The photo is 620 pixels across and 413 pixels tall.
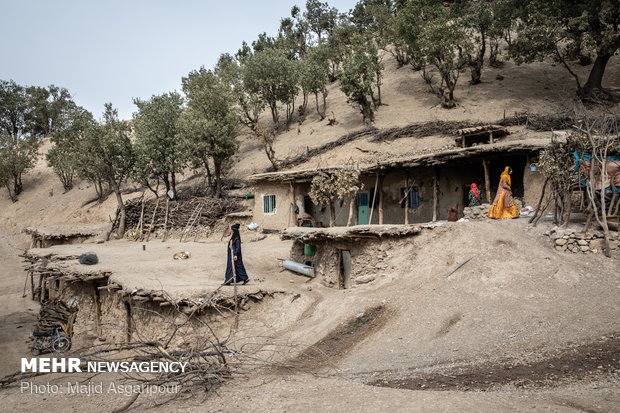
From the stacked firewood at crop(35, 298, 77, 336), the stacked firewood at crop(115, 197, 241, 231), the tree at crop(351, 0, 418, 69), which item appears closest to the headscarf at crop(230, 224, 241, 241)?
the stacked firewood at crop(35, 298, 77, 336)

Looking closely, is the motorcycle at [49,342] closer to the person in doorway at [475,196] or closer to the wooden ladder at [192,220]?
the wooden ladder at [192,220]

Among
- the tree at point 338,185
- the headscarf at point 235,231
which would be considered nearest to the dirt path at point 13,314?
the headscarf at point 235,231

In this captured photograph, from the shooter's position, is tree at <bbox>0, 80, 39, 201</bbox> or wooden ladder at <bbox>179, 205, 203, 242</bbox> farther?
tree at <bbox>0, 80, 39, 201</bbox>

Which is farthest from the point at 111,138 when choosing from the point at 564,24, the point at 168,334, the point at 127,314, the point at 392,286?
the point at 564,24

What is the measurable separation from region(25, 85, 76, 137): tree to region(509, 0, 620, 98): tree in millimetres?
48711

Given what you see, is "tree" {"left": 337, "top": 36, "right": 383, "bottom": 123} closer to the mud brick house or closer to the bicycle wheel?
the mud brick house

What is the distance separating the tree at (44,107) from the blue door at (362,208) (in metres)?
45.2

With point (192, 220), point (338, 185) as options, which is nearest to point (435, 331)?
point (338, 185)

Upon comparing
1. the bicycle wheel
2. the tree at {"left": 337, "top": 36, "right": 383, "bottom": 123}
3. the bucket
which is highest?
the tree at {"left": 337, "top": 36, "right": 383, "bottom": 123}

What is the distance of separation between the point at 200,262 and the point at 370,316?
7260 millimetres

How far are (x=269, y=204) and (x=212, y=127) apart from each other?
281 inches

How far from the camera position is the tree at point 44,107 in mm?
49719

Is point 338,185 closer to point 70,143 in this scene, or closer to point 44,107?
point 70,143

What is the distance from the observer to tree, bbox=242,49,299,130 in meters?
29.3
